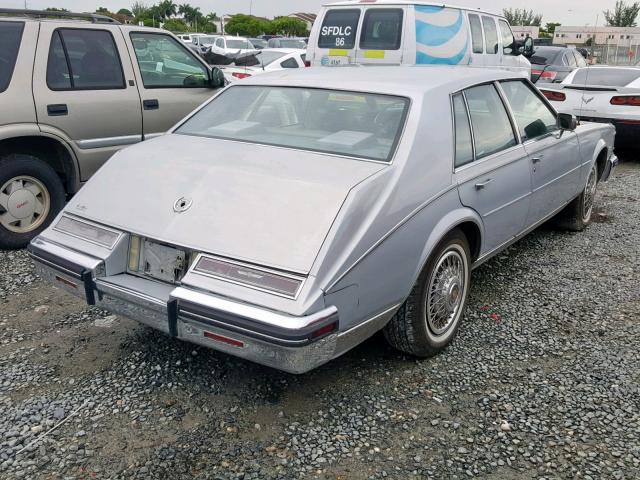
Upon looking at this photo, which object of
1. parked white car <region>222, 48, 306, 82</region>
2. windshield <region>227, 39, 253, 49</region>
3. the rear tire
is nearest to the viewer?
the rear tire

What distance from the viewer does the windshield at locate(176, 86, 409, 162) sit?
336 cm

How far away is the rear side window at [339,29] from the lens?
392 inches

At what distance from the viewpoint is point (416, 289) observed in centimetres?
319

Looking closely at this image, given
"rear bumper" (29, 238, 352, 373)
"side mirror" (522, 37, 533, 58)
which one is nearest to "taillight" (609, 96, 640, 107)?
"side mirror" (522, 37, 533, 58)

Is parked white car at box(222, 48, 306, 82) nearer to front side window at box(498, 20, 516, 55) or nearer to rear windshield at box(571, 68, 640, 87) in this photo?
front side window at box(498, 20, 516, 55)

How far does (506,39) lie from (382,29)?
354 centimetres

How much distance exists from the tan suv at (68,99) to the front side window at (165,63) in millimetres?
11

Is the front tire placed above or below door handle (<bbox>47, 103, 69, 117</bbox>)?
below

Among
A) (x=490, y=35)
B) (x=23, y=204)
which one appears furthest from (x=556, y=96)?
(x=23, y=204)

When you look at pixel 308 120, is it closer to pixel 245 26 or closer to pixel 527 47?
pixel 527 47

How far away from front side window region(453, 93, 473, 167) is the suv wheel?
355 centimetres

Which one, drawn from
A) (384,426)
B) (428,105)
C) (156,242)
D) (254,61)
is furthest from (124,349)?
(254,61)

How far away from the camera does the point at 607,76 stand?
32.1 feet

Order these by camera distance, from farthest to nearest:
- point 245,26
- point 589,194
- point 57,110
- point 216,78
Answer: point 245,26, point 216,78, point 589,194, point 57,110
